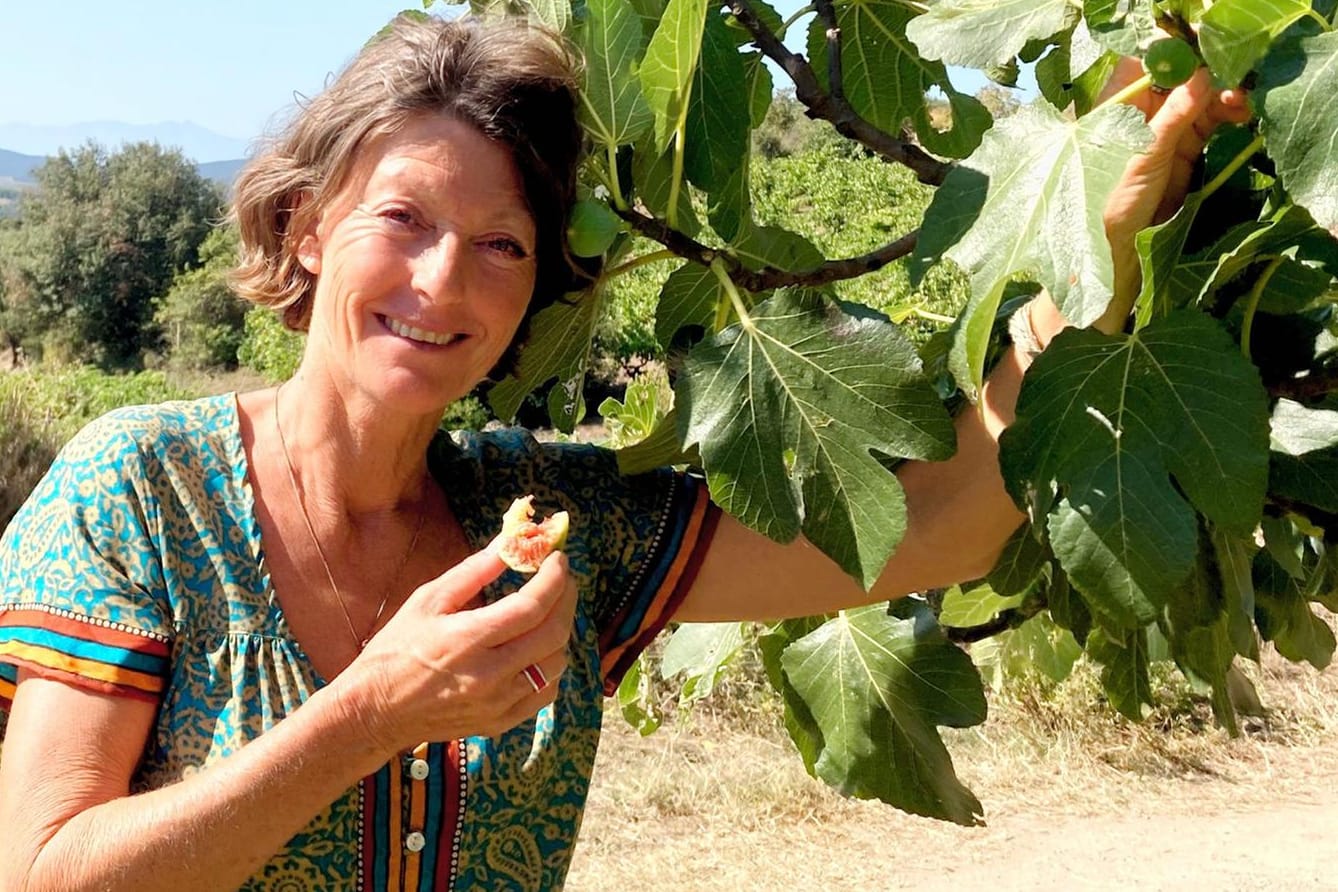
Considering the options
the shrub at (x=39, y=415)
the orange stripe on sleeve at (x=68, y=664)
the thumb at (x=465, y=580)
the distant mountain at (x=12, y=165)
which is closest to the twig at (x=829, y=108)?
the thumb at (x=465, y=580)

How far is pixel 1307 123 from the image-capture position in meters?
1.00

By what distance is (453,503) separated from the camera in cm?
175

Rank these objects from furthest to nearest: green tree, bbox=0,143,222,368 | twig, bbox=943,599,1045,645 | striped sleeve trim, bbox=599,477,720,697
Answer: green tree, bbox=0,143,222,368 < twig, bbox=943,599,1045,645 < striped sleeve trim, bbox=599,477,720,697

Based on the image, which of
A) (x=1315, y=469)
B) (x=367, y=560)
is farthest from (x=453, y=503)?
(x=1315, y=469)

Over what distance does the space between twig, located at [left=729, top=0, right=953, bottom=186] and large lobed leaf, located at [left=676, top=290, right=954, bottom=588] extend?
0.93 ft

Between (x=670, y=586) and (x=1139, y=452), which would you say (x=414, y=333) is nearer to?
(x=670, y=586)

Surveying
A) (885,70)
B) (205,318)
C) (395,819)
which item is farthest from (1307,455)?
(205,318)

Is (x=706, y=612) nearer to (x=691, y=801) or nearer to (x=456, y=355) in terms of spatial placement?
(x=456, y=355)

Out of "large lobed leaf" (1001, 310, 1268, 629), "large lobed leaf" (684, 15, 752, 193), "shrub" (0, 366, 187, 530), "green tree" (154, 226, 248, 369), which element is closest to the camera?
"large lobed leaf" (1001, 310, 1268, 629)

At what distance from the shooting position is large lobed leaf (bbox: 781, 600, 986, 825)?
1636 mm

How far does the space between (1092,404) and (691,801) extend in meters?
4.15

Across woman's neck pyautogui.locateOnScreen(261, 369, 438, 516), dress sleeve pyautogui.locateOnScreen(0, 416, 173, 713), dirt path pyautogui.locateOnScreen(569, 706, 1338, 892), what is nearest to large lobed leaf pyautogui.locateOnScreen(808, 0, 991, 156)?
woman's neck pyautogui.locateOnScreen(261, 369, 438, 516)

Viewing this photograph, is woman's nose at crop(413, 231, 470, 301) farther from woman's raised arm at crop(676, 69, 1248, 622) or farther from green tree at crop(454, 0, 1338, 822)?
woman's raised arm at crop(676, 69, 1248, 622)

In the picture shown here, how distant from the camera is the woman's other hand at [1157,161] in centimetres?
115
